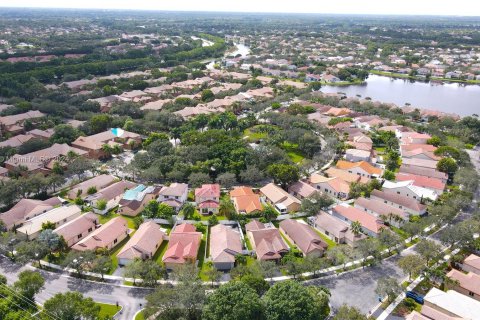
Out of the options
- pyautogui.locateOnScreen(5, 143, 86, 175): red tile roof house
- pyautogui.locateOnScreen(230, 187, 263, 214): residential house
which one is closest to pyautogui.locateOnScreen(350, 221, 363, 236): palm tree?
pyautogui.locateOnScreen(230, 187, 263, 214): residential house

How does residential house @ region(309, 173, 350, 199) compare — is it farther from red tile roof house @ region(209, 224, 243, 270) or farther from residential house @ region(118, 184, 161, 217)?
residential house @ region(118, 184, 161, 217)

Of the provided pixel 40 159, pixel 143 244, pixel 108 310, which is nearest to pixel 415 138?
pixel 143 244

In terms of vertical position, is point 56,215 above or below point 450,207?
below

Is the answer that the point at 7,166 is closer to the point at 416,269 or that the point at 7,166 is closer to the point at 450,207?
the point at 416,269

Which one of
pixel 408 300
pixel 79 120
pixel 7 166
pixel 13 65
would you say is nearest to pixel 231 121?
pixel 79 120

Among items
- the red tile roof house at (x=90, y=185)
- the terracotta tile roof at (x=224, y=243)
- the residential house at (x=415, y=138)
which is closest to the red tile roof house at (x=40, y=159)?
the red tile roof house at (x=90, y=185)

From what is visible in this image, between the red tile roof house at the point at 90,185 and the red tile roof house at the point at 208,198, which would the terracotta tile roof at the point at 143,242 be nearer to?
the red tile roof house at the point at 208,198

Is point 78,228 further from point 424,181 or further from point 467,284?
point 424,181
